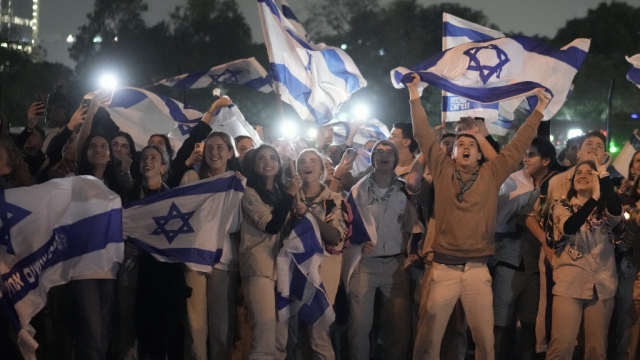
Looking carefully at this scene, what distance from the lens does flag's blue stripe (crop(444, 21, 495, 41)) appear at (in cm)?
888

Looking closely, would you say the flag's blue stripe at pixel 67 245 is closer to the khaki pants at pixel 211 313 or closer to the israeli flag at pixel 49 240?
the israeli flag at pixel 49 240

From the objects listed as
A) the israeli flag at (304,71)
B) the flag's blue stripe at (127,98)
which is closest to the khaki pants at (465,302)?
the israeli flag at (304,71)

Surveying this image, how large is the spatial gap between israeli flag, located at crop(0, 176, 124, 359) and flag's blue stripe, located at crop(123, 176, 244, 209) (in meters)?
0.40

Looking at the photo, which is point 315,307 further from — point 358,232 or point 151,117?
point 151,117

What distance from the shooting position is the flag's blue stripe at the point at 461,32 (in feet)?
29.1

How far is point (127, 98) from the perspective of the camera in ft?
31.1

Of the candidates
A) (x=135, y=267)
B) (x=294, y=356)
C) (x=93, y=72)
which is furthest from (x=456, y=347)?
(x=93, y=72)

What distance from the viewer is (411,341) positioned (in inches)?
300

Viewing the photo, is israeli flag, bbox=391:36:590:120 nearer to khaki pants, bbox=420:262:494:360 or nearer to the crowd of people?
the crowd of people

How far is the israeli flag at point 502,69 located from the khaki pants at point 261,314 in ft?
7.24

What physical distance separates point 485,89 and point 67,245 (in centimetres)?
400

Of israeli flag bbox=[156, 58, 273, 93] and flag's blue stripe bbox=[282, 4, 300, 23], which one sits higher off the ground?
flag's blue stripe bbox=[282, 4, 300, 23]

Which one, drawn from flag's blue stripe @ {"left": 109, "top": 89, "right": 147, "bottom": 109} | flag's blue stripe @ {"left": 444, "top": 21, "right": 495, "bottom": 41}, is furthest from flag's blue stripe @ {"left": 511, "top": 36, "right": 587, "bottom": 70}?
flag's blue stripe @ {"left": 109, "top": 89, "right": 147, "bottom": 109}

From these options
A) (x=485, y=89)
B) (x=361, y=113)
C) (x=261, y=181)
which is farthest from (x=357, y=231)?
(x=361, y=113)
